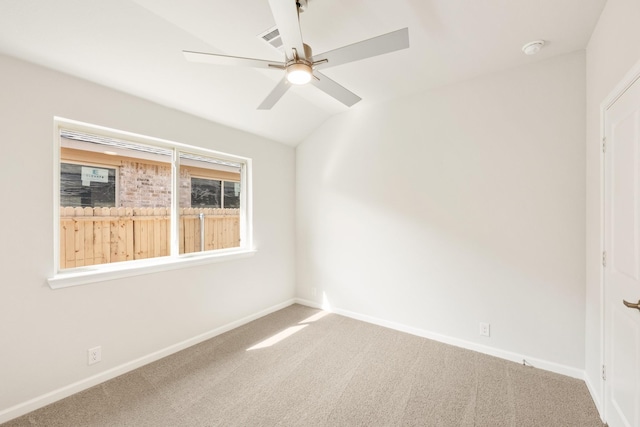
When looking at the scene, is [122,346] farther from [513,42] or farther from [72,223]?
[513,42]

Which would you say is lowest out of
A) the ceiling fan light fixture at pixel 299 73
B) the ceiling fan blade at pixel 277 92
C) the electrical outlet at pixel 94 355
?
the electrical outlet at pixel 94 355

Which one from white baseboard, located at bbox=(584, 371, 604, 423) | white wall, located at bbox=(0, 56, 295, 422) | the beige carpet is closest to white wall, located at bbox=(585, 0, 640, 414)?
white baseboard, located at bbox=(584, 371, 604, 423)

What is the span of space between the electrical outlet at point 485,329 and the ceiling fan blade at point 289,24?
2.86 metres

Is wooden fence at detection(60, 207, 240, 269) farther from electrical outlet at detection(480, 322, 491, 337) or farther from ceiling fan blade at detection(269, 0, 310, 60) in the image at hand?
electrical outlet at detection(480, 322, 491, 337)

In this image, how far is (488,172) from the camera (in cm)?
264

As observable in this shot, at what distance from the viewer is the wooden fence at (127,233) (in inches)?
90.3

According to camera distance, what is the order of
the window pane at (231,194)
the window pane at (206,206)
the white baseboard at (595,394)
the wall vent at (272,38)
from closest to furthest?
the white baseboard at (595,394), the wall vent at (272,38), the window pane at (206,206), the window pane at (231,194)

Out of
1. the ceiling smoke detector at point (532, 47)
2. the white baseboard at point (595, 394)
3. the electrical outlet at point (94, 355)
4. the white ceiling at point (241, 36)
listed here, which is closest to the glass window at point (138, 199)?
the white ceiling at point (241, 36)

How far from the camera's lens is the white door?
1405mm

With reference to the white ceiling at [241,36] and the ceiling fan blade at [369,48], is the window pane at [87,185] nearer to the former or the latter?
the white ceiling at [241,36]

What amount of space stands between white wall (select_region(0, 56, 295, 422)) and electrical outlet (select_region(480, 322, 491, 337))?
283 cm

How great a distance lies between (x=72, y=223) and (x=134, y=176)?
0.67 meters

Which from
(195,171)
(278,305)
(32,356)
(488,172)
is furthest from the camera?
(278,305)

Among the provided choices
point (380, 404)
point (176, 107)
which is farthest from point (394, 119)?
point (380, 404)
